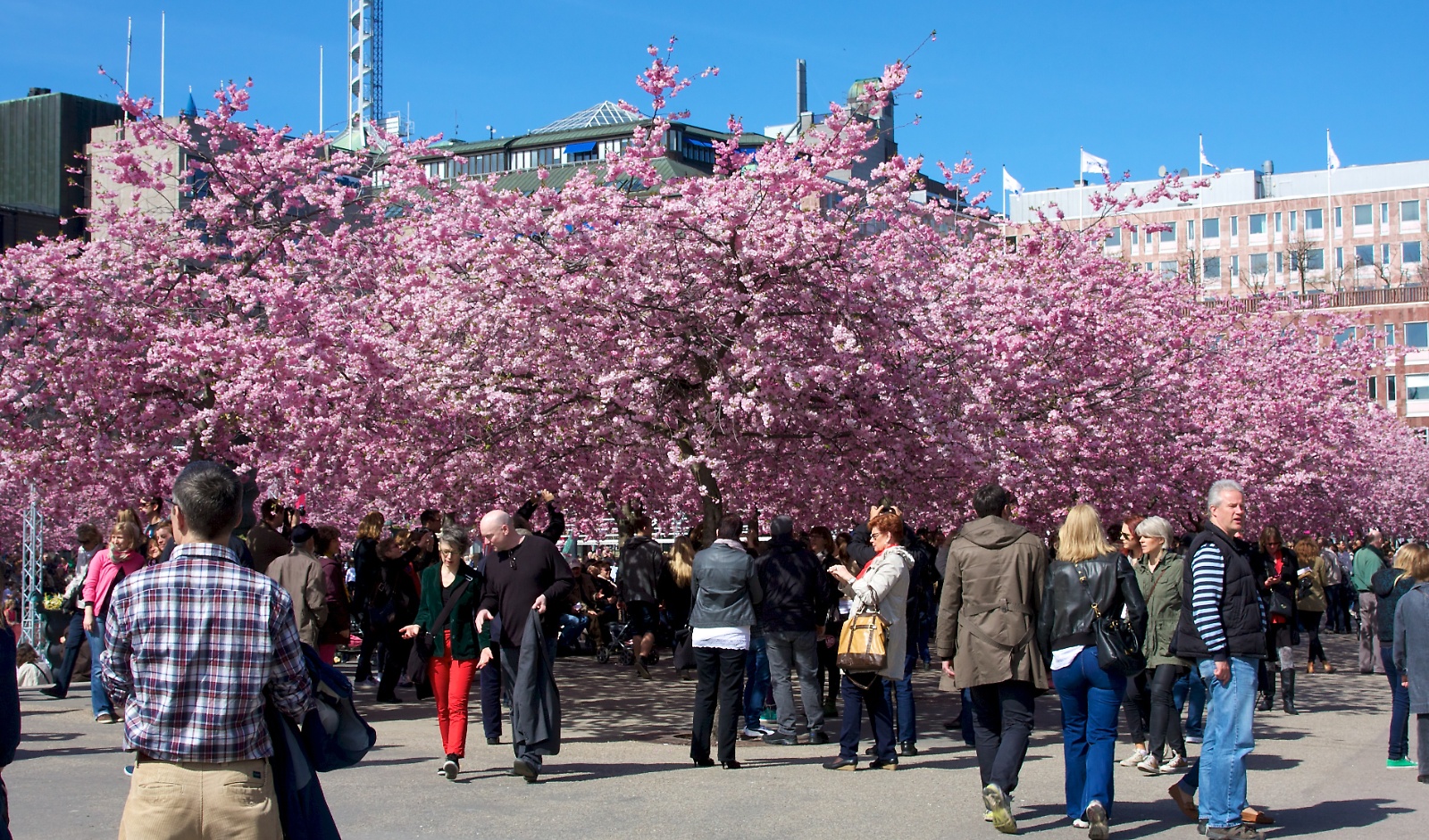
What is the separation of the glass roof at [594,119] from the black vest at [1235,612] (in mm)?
74589

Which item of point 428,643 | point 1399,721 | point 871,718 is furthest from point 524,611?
point 1399,721

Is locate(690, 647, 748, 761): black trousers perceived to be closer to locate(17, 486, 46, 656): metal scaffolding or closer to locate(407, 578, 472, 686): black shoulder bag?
locate(407, 578, 472, 686): black shoulder bag

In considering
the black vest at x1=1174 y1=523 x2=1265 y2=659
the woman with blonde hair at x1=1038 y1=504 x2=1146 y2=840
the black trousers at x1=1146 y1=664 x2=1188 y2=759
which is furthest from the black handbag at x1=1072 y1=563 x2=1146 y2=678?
the black trousers at x1=1146 y1=664 x2=1188 y2=759

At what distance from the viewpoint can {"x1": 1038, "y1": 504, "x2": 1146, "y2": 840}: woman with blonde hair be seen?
27.4 feet

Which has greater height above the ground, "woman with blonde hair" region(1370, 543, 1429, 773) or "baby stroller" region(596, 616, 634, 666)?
"woman with blonde hair" region(1370, 543, 1429, 773)

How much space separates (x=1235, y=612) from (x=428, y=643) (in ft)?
18.2

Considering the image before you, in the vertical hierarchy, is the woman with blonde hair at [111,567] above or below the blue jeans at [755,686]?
above

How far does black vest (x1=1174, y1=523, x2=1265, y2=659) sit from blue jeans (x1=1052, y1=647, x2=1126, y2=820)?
1.60 ft

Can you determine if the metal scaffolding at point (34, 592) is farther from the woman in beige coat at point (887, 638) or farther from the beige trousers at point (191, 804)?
the beige trousers at point (191, 804)

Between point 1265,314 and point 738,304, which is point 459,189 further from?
point 1265,314

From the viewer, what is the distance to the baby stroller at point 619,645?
20359mm

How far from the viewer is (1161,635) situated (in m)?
10.9

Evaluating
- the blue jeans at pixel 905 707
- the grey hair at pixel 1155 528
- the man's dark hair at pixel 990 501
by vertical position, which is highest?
the man's dark hair at pixel 990 501

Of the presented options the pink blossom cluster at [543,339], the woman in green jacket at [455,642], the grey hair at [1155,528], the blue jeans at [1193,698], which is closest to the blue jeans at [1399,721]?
the blue jeans at [1193,698]
